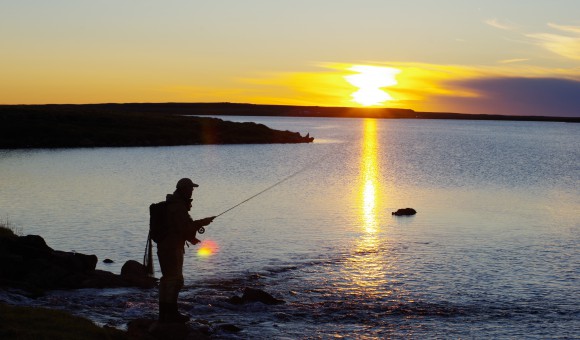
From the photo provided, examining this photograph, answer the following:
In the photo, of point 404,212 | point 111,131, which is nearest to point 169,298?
point 404,212

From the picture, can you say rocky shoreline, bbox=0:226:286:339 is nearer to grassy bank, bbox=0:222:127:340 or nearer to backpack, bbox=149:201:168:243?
grassy bank, bbox=0:222:127:340

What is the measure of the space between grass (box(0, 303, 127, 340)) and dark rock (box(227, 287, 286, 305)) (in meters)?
5.37

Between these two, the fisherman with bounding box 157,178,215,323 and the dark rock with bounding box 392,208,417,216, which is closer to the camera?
the fisherman with bounding box 157,178,215,323

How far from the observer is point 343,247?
1292 inches

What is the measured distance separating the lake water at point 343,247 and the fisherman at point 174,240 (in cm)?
201

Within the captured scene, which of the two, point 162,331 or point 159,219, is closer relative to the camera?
point 159,219

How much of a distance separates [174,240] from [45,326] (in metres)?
3.24

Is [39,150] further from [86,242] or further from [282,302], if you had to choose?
[282,302]

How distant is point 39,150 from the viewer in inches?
4085

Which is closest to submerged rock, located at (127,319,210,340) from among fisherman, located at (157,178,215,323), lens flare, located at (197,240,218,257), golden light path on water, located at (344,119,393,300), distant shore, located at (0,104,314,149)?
fisherman, located at (157,178,215,323)

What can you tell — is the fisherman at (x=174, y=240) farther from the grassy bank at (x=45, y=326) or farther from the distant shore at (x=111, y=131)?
the distant shore at (x=111, y=131)

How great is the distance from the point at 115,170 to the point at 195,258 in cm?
4833

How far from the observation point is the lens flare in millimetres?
30516

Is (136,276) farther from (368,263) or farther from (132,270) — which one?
(368,263)
